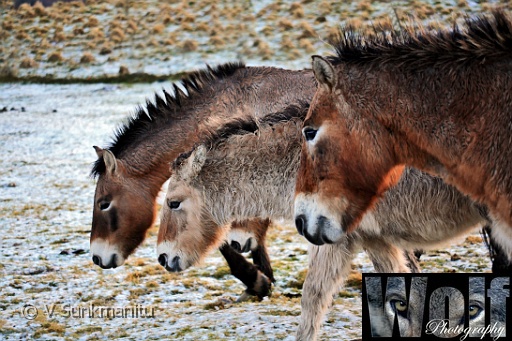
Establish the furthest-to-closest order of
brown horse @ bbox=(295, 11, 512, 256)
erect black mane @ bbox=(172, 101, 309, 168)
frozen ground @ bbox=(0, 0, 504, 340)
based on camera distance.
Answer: frozen ground @ bbox=(0, 0, 504, 340) → erect black mane @ bbox=(172, 101, 309, 168) → brown horse @ bbox=(295, 11, 512, 256)

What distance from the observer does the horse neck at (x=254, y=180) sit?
18.5ft

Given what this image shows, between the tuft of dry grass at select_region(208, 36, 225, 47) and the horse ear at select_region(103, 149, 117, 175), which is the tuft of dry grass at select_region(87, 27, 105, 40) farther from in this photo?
the horse ear at select_region(103, 149, 117, 175)

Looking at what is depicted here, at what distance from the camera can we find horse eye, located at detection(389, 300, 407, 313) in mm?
5152

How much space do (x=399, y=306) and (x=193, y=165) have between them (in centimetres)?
192

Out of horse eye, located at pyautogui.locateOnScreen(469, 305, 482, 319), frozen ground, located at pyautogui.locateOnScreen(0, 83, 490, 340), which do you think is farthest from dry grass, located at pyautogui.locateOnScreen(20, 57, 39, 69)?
horse eye, located at pyautogui.locateOnScreen(469, 305, 482, 319)

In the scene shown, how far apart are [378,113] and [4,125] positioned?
14434mm

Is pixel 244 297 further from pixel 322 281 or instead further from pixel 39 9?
pixel 39 9

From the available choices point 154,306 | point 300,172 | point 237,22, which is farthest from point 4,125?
point 300,172

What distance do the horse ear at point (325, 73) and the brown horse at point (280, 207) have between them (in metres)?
1.49

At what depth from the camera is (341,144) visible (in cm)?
394

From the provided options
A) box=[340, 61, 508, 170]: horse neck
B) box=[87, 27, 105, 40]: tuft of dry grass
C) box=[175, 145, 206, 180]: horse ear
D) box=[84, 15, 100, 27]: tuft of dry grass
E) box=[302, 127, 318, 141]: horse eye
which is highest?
box=[340, 61, 508, 170]: horse neck

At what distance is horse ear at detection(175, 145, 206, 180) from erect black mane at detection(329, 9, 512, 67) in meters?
1.80

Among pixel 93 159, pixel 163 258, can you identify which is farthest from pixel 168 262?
pixel 93 159

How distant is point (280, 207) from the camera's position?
5742 millimetres
